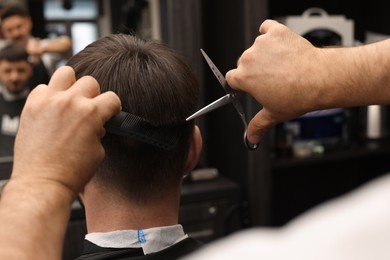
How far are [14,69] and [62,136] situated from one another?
2.04 metres

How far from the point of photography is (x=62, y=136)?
729 mm

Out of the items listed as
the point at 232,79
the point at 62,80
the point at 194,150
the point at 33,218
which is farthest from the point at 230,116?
the point at 33,218

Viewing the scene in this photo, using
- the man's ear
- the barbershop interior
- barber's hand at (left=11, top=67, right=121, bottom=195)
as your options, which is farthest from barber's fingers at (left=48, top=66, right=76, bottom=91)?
the barbershop interior

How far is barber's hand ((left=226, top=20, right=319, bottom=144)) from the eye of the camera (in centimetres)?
100

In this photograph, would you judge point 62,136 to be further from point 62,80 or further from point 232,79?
point 232,79

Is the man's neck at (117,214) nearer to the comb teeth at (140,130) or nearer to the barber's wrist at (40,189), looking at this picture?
the comb teeth at (140,130)

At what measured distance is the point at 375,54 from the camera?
93cm

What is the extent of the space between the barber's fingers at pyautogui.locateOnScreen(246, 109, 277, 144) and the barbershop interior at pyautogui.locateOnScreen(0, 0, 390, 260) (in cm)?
99

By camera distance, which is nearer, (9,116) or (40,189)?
(40,189)

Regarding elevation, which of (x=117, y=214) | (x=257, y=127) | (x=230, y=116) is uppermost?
(x=257, y=127)

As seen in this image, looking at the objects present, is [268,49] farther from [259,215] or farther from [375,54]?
[259,215]

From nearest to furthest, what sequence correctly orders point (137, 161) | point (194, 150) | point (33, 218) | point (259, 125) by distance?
point (33, 218), point (259, 125), point (137, 161), point (194, 150)

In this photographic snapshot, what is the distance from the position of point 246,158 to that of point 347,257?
2.26 meters

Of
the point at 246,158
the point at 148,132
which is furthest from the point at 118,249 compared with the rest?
the point at 246,158
